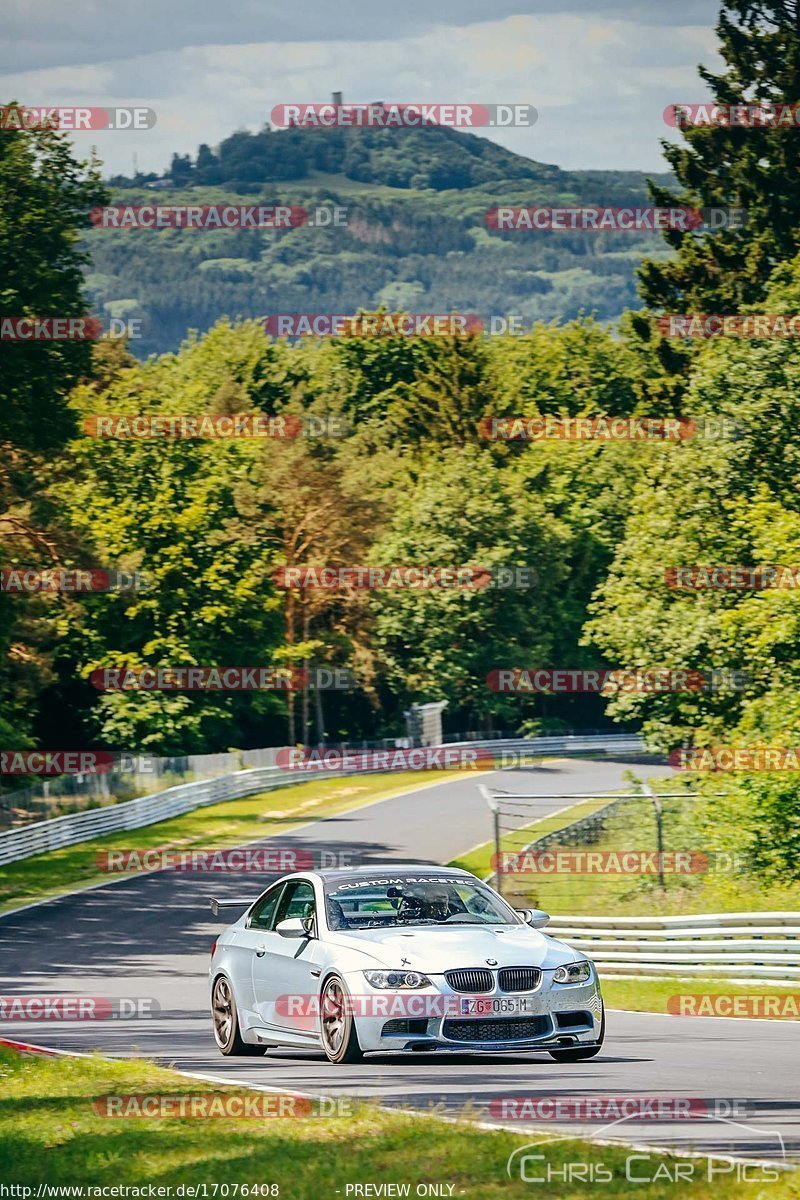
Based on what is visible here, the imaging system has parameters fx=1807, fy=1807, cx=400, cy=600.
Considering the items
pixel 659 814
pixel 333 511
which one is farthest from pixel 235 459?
pixel 659 814

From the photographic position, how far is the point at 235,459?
76.9 meters

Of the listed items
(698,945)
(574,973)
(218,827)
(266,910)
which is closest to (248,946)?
(266,910)

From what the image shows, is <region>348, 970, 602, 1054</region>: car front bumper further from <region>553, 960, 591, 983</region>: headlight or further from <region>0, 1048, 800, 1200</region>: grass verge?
<region>0, 1048, 800, 1200</region>: grass verge

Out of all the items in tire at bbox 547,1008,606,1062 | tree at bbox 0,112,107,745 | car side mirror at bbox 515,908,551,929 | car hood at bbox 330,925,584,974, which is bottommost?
tire at bbox 547,1008,606,1062

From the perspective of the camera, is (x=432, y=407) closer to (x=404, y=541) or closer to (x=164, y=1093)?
(x=404, y=541)

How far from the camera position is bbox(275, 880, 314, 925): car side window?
43.5ft

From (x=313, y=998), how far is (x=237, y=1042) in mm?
1575

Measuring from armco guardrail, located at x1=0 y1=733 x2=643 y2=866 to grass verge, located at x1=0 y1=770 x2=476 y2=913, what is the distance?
25cm

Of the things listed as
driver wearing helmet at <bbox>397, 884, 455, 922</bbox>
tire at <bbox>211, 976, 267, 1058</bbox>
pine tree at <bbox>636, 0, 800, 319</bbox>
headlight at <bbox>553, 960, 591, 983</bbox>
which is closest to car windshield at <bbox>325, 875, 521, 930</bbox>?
driver wearing helmet at <bbox>397, 884, 455, 922</bbox>

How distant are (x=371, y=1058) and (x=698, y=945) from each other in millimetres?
10240

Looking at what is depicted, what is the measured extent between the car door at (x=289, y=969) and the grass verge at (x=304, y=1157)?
2.13 m

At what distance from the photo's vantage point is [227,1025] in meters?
14.0

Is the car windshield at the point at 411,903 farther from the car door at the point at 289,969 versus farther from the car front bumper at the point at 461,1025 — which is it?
the car front bumper at the point at 461,1025

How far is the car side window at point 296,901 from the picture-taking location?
13273 millimetres
